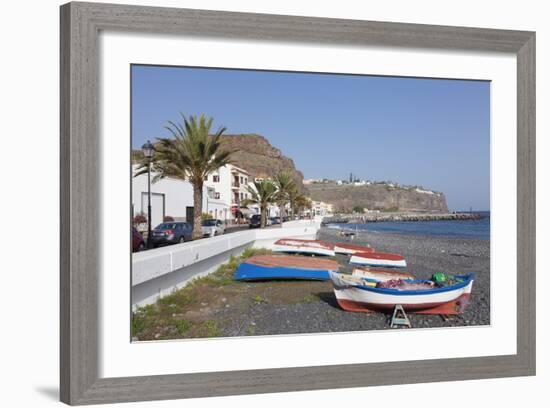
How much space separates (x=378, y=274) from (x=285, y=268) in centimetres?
102

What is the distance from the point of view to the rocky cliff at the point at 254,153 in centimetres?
664

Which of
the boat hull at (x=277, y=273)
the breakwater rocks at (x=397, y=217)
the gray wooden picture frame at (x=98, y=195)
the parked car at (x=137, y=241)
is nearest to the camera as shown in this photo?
the gray wooden picture frame at (x=98, y=195)

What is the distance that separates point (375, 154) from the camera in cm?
706

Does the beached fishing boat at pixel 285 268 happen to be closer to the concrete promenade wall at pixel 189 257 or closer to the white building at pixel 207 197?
the concrete promenade wall at pixel 189 257

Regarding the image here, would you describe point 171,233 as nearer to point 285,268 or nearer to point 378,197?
point 285,268

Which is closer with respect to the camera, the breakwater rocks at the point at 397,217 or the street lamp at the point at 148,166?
the street lamp at the point at 148,166

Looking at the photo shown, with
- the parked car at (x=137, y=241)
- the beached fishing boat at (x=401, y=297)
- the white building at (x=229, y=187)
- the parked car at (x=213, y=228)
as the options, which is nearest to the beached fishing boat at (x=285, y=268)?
the beached fishing boat at (x=401, y=297)

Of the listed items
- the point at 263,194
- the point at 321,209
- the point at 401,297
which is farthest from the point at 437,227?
the point at 263,194

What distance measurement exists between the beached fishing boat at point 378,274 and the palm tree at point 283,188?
1.02 m

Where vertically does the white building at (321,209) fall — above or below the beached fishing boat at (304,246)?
above

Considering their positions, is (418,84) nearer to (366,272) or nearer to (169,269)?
(366,272)

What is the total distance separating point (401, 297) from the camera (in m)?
6.80

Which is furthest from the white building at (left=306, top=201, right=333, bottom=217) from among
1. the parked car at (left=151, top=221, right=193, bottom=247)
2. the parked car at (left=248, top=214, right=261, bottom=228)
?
the parked car at (left=151, top=221, right=193, bottom=247)

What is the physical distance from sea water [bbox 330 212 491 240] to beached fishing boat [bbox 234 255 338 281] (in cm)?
45
